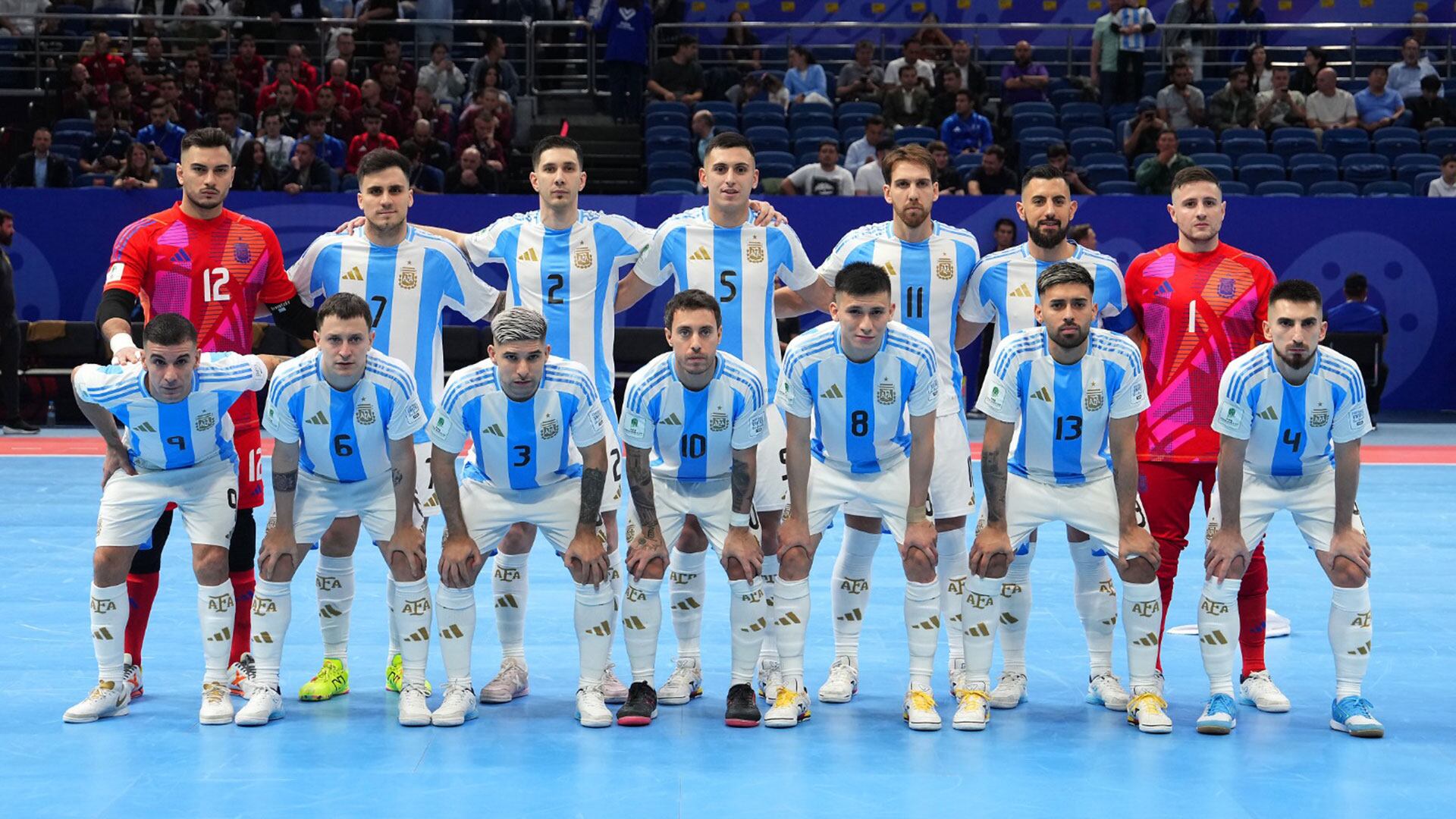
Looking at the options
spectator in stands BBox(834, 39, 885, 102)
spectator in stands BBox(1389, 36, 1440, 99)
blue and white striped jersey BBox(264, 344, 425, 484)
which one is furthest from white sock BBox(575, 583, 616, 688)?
spectator in stands BBox(1389, 36, 1440, 99)

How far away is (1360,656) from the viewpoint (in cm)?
707

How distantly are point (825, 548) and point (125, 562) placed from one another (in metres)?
6.26

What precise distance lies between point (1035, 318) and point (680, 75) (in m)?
14.4

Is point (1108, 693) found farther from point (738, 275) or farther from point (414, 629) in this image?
point (414, 629)

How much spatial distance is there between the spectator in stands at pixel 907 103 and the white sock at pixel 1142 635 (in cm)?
1429

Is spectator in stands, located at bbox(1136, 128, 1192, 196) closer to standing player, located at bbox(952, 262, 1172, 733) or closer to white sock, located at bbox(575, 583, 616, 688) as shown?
standing player, located at bbox(952, 262, 1172, 733)

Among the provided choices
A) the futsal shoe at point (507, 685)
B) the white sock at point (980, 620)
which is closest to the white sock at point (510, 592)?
the futsal shoe at point (507, 685)

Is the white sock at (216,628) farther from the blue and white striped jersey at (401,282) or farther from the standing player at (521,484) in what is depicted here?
the blue and white striped jersey at (401,282)

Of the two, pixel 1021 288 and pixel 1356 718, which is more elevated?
pixel 1021 288

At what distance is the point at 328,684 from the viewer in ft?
A: 24.6

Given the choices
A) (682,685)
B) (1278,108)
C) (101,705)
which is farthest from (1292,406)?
(1278,108)

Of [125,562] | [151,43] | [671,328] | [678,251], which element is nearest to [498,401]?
[671,328]

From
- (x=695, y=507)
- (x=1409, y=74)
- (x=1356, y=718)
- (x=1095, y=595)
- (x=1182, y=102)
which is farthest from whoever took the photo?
(x=1409, y=74)

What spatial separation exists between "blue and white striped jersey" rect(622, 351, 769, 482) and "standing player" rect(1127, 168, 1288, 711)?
2198 millimetres
